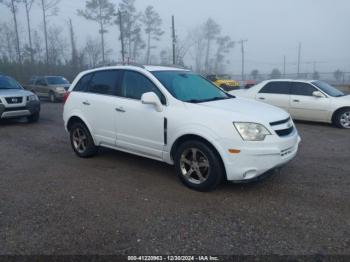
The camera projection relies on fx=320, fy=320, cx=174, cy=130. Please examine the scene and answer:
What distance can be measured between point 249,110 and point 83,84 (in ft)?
11.0

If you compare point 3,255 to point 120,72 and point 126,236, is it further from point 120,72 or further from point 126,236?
point 120,72

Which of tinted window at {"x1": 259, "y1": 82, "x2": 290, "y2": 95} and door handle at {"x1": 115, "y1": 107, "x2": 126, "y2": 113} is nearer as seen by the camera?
door handle at {"x1": 115, "y1": 107, "x2": 126, "y2": 113}

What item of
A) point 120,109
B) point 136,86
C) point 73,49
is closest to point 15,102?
point 120,109

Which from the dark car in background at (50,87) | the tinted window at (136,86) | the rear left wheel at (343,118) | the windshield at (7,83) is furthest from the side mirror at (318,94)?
the dark car in background at (50,87)

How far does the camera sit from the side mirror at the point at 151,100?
454 cm

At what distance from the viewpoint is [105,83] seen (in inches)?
226

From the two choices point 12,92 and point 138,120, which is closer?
point 138,120

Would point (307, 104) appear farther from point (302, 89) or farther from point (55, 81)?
point (55, 81)

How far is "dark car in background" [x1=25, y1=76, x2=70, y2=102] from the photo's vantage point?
18.6m

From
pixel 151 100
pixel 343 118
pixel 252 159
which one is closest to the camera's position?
pixel 252 159

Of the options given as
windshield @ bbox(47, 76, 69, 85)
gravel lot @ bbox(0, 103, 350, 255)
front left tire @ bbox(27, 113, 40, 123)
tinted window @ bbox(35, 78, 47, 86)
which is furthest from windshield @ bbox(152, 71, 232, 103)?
tinted window @ bbox(35, 78, 47, 86)

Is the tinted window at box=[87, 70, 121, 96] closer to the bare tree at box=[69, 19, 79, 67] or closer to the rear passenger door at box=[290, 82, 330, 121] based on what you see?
the rear passenger door at box=[290, 82, 330, 121]

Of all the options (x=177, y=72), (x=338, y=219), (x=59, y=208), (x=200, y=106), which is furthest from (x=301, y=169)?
(x=59, y=208)

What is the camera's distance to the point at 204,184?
438 centimetres
